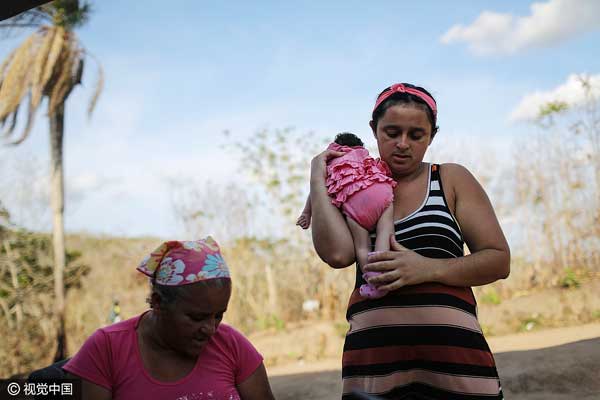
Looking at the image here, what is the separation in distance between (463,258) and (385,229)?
247 mm

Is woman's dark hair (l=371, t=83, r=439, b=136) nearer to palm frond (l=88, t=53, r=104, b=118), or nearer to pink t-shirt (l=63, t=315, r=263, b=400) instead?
pink t-shirt (l=63, t=315, r=263, b=400)

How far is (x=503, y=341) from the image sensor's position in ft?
25.6

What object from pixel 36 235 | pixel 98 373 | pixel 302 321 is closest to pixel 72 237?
pixel 36 235

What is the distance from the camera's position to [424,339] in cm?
183

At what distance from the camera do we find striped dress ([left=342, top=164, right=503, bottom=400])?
70.9 inches

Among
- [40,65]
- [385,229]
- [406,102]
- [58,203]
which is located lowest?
[385,229]

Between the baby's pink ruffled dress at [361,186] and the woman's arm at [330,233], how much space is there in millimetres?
41

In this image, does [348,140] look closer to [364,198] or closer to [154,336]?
[364,198]

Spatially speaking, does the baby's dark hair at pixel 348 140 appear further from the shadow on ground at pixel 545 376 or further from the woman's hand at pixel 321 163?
the shadow on ground at pixel 545 376

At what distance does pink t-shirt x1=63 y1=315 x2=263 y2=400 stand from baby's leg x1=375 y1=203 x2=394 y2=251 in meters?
0.64

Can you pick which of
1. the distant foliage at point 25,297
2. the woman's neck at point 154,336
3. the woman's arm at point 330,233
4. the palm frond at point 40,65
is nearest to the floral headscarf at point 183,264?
the woman's neck at point 154,336

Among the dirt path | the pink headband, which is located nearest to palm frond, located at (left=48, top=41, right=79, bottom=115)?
the dirt path

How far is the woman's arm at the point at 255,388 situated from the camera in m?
2.11

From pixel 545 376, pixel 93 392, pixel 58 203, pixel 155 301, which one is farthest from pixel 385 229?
pixel 58 203
